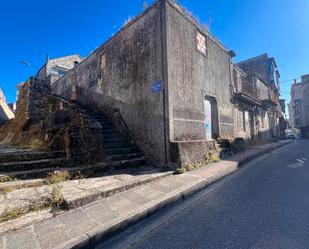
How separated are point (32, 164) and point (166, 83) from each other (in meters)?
4.63

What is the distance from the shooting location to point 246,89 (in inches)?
550

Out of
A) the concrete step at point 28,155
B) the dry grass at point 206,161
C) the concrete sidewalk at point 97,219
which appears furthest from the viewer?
the dry grass at point 206,161

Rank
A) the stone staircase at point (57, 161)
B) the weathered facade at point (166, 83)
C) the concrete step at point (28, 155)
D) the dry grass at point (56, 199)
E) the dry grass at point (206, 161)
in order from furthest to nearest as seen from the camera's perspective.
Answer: the weathered facade at point (166, 83) → the dry grass at point (206, 161) → the concrete step at point (28, 155) → the stone staircase at point (57, 161) → the dry grass at point (56, 199)

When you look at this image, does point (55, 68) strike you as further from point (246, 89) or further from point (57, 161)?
point (246, 89)

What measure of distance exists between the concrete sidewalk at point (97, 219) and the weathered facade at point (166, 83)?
195 centimetres

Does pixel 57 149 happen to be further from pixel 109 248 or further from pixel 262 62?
pixel 262 62

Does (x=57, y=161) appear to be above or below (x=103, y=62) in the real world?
below

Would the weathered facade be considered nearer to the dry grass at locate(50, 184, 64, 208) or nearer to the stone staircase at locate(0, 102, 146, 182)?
the stone staircase at locate(0, 102, 146, 182)

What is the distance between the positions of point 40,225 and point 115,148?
13.3ft

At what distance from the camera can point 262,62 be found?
895 inches

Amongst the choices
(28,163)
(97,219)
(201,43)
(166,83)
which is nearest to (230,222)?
(97,219)

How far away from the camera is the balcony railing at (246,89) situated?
40.4ft

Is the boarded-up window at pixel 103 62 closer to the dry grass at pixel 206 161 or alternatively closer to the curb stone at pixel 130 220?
the dry grass at pixel 206 161

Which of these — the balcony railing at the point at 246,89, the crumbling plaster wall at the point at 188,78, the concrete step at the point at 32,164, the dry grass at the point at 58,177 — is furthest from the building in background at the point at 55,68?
the dry grass at the point at 58,177
